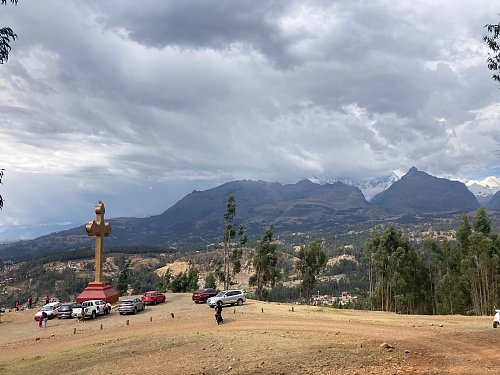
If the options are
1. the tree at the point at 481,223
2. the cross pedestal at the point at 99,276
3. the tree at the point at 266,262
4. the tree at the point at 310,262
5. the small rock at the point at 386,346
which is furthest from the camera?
the tree at the point at 266,262

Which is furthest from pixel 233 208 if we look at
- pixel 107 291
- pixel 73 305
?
pixel 73 305

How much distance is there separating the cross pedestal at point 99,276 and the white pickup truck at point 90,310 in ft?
13.5

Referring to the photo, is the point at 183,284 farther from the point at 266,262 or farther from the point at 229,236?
the point at 266,262

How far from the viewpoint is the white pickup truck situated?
151 ft

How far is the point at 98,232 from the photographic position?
57000 millimetres

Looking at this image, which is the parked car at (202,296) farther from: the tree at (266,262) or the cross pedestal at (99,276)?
the tree at (266,262)

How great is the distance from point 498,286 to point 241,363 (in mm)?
59535

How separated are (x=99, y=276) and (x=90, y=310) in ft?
31.2

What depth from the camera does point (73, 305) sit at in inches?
1908

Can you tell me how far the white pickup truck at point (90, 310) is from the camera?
4597 cm

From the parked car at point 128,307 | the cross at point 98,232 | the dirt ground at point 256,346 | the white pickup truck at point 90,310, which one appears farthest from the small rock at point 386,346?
the cross at point 98,232

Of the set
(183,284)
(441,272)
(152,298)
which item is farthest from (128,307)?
(441,272)

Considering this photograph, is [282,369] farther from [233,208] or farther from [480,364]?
[233,208]

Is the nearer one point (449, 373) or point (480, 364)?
point (449, 373)
